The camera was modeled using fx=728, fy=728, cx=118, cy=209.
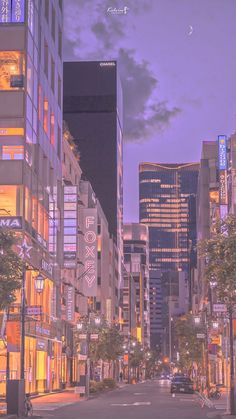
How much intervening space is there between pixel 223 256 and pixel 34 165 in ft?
110

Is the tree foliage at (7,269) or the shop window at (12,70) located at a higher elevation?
the shop window at (12,70)

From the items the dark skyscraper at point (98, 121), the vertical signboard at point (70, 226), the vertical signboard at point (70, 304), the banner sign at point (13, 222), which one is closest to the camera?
the banner sign at point (13, 222)

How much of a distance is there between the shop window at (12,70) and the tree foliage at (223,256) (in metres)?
30.8

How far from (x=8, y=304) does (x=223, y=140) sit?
7172cm

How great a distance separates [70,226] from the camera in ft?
232

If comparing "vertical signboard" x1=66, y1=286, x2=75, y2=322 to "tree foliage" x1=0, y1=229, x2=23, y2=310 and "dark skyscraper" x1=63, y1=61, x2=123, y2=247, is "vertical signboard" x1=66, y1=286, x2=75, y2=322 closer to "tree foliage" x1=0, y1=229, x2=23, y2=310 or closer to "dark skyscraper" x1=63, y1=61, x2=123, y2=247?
"tree foliage" x1=0, y1=229, x2=23, y2=310

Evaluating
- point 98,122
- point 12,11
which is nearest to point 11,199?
point 12,11

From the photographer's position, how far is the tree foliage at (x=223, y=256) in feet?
86.1

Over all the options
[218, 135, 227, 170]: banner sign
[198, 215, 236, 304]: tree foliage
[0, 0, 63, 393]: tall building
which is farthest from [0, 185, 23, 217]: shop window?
[218, 135, 227, 170]: banner sign

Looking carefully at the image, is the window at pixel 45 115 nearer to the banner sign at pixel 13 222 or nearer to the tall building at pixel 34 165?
the tall building at pixel 34 165

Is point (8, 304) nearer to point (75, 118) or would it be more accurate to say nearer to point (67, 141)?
point (67, 141)

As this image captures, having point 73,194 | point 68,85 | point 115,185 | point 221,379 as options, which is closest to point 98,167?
point 115,185

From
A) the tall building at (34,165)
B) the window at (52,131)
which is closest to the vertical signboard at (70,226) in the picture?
the tall building at (34,165)

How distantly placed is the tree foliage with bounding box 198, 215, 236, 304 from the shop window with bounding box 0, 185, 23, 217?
2698 centimetres
